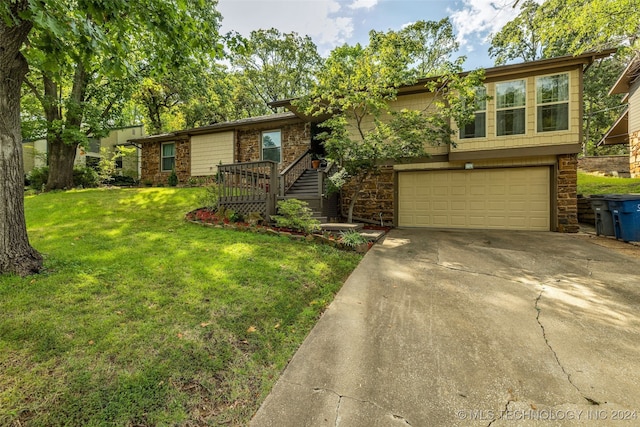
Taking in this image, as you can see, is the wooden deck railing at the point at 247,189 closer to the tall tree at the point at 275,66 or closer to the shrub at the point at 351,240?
the shrub at the point at 351,240

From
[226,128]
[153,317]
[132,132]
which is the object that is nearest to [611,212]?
[153,317]

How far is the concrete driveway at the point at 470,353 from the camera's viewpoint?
1.78 m

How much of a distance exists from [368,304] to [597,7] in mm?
11895

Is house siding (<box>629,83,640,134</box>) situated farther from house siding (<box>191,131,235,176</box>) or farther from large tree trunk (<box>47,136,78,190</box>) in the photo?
large tree trunk (<box>47,136,78,190</box>)

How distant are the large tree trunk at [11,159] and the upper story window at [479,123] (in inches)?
366

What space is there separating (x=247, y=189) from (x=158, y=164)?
10.0m

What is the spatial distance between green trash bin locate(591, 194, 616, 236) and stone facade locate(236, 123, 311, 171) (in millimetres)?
8988

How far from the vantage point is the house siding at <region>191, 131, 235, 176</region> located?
12.4 meters

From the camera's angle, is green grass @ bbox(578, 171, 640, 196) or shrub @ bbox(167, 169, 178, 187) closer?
green grass @ bbox(578, 171, 640, 196)

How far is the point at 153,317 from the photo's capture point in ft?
8.59

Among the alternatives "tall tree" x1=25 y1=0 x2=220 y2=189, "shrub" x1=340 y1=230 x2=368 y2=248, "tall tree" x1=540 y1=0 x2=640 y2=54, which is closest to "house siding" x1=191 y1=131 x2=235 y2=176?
"tall tree" x1=25 y1=0 x2=220 y2=189

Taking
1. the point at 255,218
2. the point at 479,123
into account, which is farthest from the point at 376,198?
the point at 255,218

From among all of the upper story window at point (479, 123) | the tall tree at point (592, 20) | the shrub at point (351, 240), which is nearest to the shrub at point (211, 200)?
the shrub at point (351, 240)

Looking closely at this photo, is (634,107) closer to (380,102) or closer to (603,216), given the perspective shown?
(603,216)
